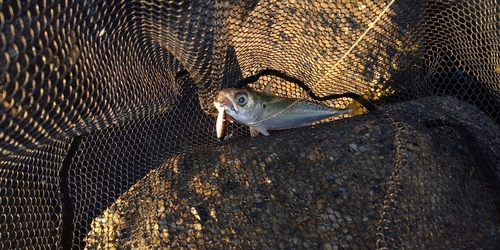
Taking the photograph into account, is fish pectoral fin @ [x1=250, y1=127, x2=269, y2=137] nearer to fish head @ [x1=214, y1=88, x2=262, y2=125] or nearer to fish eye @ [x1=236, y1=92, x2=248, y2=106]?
fish head @ [x1=214, y1=88, x2=262, y2=125]

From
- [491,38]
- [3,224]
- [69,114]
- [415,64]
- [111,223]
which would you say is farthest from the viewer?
[415,64]

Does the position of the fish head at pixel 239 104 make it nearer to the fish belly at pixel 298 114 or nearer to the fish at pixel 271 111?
the fish at pixel 271 111

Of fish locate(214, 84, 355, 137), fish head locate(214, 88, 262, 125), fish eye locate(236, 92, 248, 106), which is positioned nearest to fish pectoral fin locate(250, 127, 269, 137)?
fish locate(214, 84, 355, 137)

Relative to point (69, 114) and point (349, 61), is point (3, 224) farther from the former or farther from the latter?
point (349, 61)

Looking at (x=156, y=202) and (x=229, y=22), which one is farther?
(x=229, y=22)

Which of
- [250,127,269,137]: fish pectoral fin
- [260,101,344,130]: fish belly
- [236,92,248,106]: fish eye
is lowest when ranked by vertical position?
[250,127,269,137]: fish pectoral fin

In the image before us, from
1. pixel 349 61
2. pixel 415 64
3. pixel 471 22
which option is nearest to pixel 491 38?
pixel 471 22

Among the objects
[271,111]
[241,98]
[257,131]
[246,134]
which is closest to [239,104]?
[241,98]
